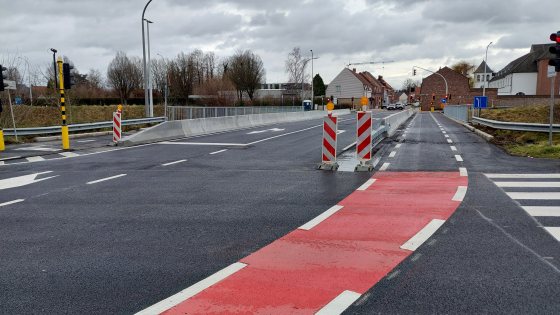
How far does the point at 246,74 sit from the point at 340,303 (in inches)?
2808

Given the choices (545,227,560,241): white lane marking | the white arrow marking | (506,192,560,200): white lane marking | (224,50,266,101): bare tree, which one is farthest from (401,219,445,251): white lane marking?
(224,50,266,101): bare tree

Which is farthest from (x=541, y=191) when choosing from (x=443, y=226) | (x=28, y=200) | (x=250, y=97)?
(x=250, y=97)

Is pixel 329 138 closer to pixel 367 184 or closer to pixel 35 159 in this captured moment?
pixel 367 184

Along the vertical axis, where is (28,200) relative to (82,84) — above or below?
below

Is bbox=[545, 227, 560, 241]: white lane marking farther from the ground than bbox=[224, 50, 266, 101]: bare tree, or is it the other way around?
bbox=[224, 50, 266, 101]: bare tree

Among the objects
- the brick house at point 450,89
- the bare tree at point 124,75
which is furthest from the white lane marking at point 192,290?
the brick house at point 450,89

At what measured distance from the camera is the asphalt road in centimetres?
361

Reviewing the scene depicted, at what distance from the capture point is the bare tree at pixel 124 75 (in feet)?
271

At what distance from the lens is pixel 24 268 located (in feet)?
14.1

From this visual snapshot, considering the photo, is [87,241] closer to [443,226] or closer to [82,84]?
[443,226]

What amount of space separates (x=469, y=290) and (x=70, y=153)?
1389 cm

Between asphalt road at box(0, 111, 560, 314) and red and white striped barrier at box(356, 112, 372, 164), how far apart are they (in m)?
0.66

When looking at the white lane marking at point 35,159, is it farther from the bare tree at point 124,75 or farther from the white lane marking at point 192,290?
the bare tree at point 124,75

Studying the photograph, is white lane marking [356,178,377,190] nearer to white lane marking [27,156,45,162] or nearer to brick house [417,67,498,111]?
white lane marking [27,156,45,162]
